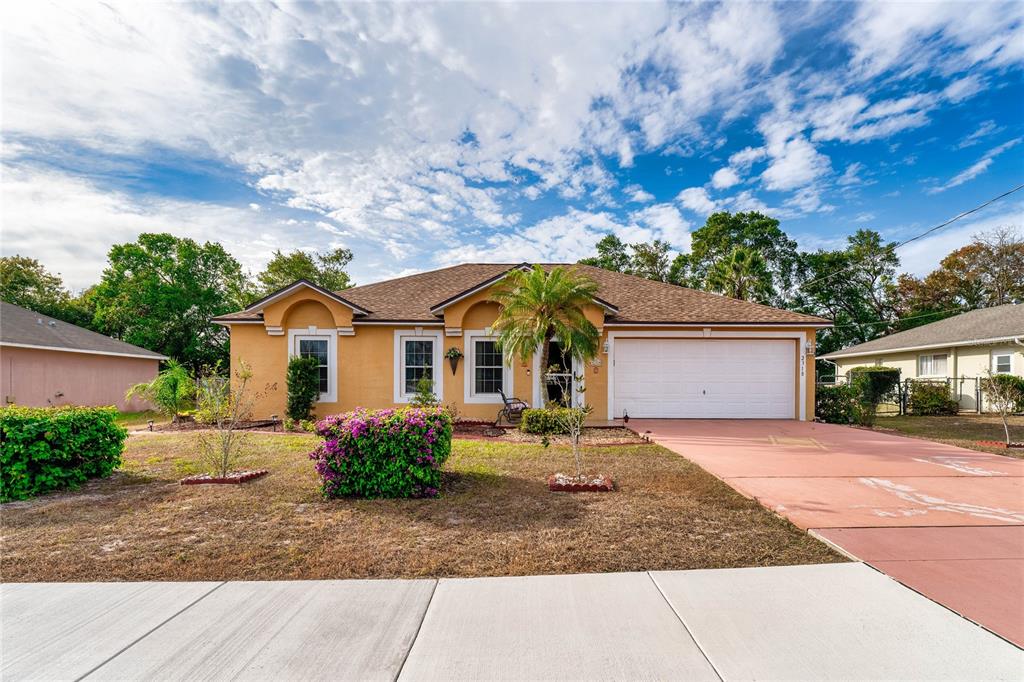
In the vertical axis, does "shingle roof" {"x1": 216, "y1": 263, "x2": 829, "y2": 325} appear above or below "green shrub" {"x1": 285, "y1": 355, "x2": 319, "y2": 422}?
above

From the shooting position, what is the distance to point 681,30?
9.17m

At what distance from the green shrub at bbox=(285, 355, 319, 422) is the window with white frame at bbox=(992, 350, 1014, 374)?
85.9 ft

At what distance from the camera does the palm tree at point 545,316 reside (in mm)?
11602

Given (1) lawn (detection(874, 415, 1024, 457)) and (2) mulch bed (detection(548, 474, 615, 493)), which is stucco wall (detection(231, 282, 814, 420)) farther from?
(2) mulch bed (detection(548, 474, 615, 493))

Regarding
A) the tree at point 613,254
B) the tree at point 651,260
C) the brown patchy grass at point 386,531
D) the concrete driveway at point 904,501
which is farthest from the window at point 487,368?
the tree at point 651,260

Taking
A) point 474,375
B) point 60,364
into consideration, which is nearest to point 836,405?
point 474,375

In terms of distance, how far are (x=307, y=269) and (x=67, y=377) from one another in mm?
17384

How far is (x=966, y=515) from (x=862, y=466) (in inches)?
99.1

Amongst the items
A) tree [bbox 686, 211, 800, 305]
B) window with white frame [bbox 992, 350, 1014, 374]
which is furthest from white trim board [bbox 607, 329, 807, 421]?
tree [bbox 686, 211, 800, 305]

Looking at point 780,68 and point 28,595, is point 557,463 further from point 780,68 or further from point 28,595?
point 780,68

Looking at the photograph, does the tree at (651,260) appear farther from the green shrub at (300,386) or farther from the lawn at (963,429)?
the green shrub at (300,386)

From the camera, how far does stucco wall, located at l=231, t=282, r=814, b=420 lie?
13.3 m

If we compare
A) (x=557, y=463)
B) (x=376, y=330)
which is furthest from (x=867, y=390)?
(x=376, y=330)

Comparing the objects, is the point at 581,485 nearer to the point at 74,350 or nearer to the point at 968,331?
the point at 74,350
